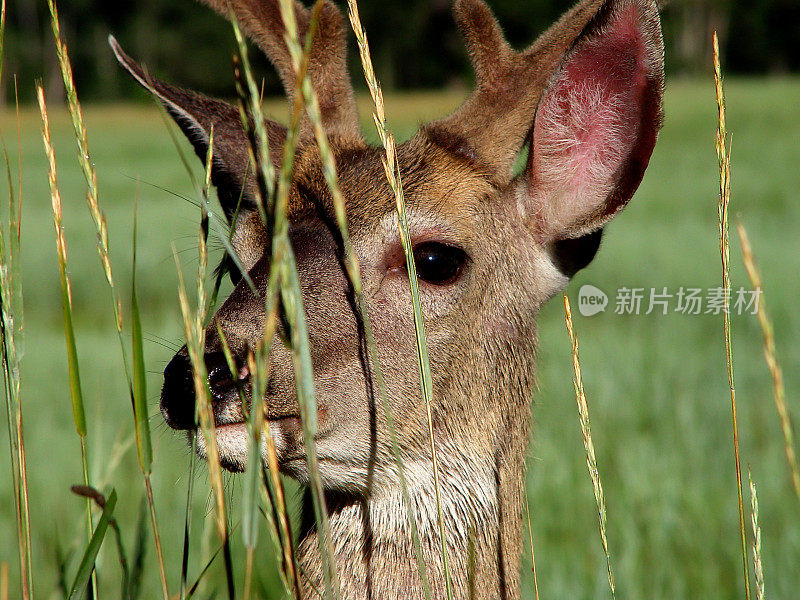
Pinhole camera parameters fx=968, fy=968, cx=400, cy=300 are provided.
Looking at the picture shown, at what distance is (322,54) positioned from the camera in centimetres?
295

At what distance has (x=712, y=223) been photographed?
37.0 feet

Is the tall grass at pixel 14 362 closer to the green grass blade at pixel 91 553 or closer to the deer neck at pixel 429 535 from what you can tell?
the green grass blade at pixel 91 553

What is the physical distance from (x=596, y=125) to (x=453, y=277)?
1.79ft

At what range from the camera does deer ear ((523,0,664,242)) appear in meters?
2.17

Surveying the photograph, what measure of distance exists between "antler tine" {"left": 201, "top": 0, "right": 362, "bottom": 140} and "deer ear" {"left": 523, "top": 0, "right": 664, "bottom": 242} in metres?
0.69

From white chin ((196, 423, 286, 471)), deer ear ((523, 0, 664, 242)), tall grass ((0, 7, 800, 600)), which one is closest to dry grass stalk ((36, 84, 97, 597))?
tall grass ((0, 7, 800, 600))

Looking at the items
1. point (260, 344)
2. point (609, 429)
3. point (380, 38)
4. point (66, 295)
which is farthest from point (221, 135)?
point (380, 38)

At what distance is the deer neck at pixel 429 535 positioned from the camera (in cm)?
229

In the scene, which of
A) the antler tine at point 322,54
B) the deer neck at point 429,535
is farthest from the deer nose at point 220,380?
the antler tine at point 322,54

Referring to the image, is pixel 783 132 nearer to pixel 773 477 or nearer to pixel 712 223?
pixel 712 223

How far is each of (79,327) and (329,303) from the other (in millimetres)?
5711

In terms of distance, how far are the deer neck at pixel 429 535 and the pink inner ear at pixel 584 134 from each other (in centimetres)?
64

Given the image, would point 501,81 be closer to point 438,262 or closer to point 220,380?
point 438,262

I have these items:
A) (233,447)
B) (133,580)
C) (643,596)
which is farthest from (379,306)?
(643,596)
